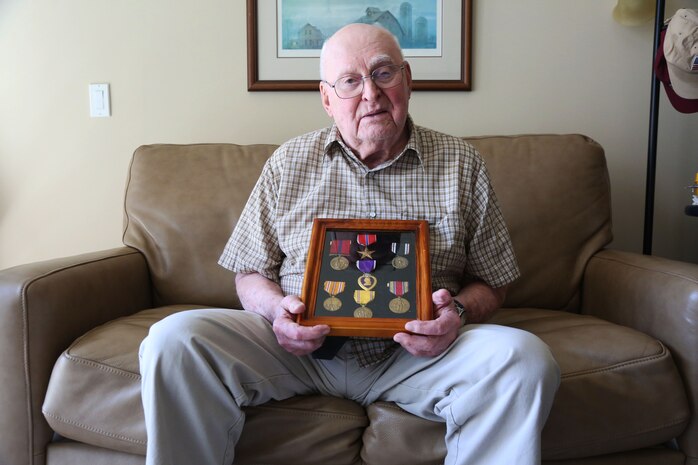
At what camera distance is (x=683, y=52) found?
65.8 inches

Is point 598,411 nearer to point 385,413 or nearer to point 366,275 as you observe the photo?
point 385,413

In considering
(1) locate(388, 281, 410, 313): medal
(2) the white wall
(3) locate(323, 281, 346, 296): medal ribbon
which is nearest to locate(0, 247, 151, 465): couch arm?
(3) locate(323, 281, 346, 296): medal ribbon

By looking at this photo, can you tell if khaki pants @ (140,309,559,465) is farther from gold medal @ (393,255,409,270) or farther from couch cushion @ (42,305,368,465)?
gold medal @ (393,255,409,270)

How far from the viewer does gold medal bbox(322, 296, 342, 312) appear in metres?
1.06

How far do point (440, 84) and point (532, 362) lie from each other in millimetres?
1269

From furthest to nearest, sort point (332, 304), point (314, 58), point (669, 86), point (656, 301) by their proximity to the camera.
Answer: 1. point (314, 58)
2. point (669, 86)
3. point (656, 301)
4. point (332, 304)

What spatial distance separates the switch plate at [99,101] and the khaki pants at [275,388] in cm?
129

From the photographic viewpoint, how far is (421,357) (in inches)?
43.1

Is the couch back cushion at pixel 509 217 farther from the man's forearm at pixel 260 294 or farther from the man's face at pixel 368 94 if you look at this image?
the man's face at pixel 368 94

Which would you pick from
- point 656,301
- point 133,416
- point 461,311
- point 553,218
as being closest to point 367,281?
A: point 461,311

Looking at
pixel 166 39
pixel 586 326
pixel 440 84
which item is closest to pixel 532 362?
pixel 586 326

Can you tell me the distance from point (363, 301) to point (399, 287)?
8 cm

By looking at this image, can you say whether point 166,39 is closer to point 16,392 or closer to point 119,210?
point 119,210

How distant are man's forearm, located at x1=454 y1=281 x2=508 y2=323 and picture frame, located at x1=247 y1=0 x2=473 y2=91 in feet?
3.04
